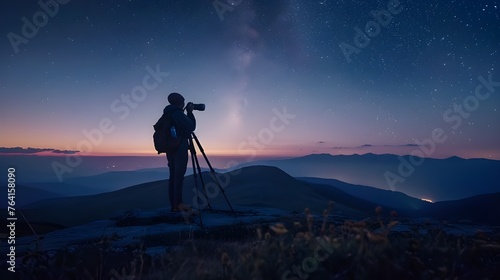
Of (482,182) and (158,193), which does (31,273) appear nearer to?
(158,193)

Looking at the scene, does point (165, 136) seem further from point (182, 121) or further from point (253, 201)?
point (253, 201)

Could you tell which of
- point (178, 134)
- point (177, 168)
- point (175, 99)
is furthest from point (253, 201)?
point (175, 99)

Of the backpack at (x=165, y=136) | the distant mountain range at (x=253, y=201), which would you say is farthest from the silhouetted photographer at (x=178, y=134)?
the distant mountain range at (x=253, y=201)

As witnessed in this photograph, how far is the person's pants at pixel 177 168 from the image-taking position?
8547 millimetres

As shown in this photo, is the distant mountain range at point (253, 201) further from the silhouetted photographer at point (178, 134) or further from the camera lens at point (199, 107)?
the camera lens at point (199, 107)

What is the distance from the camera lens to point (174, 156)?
28.3 feet

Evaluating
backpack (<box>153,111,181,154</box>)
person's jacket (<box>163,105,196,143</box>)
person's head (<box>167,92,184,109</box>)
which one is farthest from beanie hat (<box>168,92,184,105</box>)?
backpack (<box>153,111,181,154</box>)

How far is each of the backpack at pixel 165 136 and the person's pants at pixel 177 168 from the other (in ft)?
0.75

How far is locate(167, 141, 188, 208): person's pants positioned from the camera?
855 centimetres

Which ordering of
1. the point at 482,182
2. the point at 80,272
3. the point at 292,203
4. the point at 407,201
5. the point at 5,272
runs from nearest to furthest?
the point at 5,272 < the point at 80,272 < the point at 292,203 < the point at 407,201 < the point at 482,182

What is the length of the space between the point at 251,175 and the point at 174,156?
1379 inches

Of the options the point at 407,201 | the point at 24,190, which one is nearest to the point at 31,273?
the point at 407,201

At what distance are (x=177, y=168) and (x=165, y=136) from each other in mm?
971

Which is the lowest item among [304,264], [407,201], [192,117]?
[407,201]
